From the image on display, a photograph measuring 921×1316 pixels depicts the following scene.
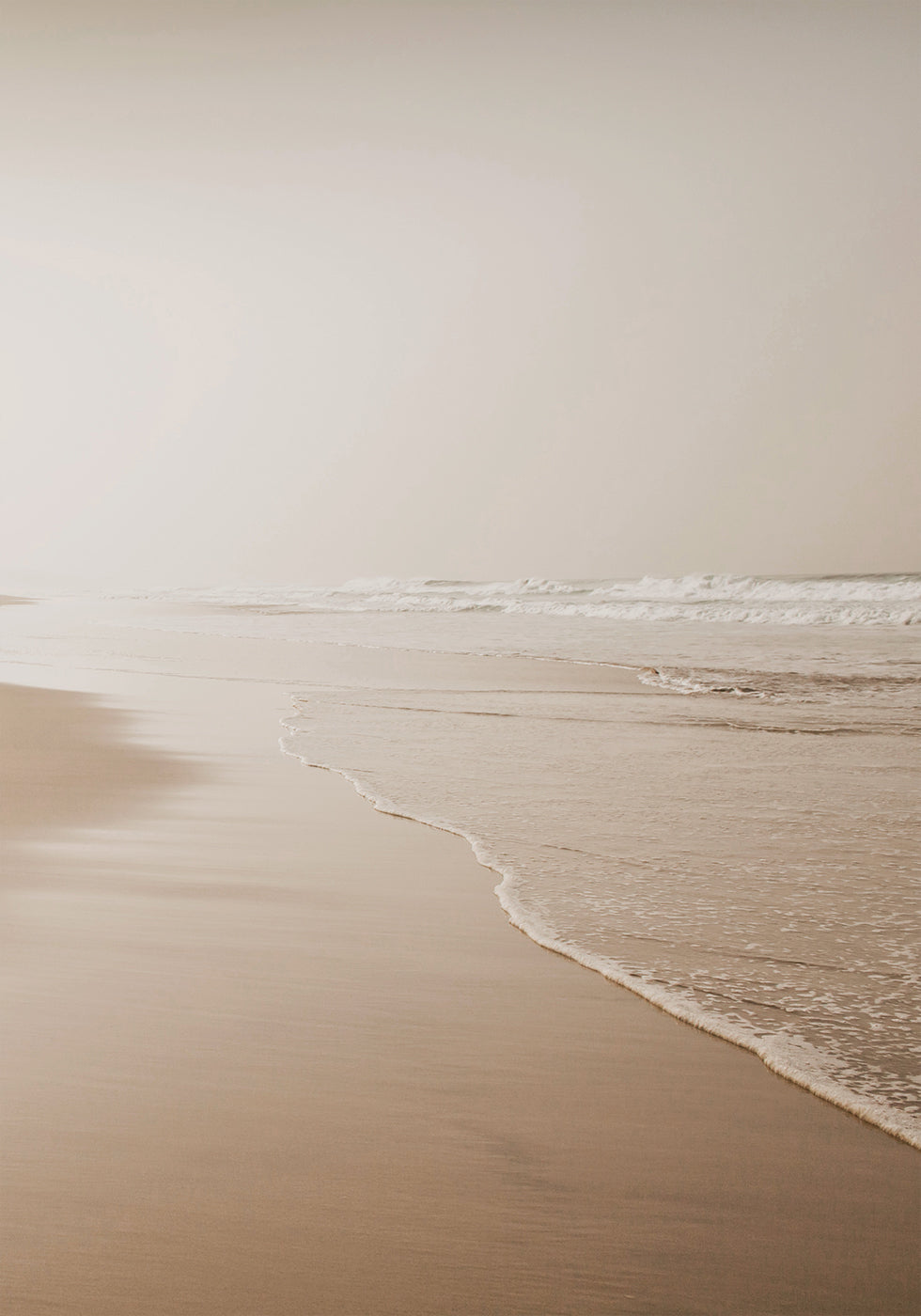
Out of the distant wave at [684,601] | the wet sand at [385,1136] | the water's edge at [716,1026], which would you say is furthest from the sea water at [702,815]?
the distant wave at [684,601]

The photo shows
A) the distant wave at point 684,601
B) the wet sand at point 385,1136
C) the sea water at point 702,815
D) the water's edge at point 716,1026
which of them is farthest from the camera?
the distant wave at point 684,601

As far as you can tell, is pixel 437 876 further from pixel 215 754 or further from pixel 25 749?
pixel 25 749

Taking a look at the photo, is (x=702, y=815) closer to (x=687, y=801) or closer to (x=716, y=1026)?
(x=687, y=801)

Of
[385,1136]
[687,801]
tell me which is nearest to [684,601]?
[687,801]

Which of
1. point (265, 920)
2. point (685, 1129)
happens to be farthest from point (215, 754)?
point (685, 1129)

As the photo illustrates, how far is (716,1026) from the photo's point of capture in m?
2.34

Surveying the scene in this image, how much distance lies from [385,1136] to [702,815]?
9.47 ft

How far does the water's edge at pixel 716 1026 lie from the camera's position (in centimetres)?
194

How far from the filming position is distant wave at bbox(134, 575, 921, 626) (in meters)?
24.5

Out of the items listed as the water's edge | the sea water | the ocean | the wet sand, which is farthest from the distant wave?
the wet sand

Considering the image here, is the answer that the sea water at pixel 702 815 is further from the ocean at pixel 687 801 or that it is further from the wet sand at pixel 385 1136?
the wet sand at pixel 385 1136

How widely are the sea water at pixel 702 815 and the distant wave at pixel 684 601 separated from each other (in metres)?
12.0

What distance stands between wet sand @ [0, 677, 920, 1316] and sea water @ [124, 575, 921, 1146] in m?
0.19

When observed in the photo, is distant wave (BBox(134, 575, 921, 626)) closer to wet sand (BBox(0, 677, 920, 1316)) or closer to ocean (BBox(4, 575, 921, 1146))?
ocean (BBox(4, 575, 921, 1146))
